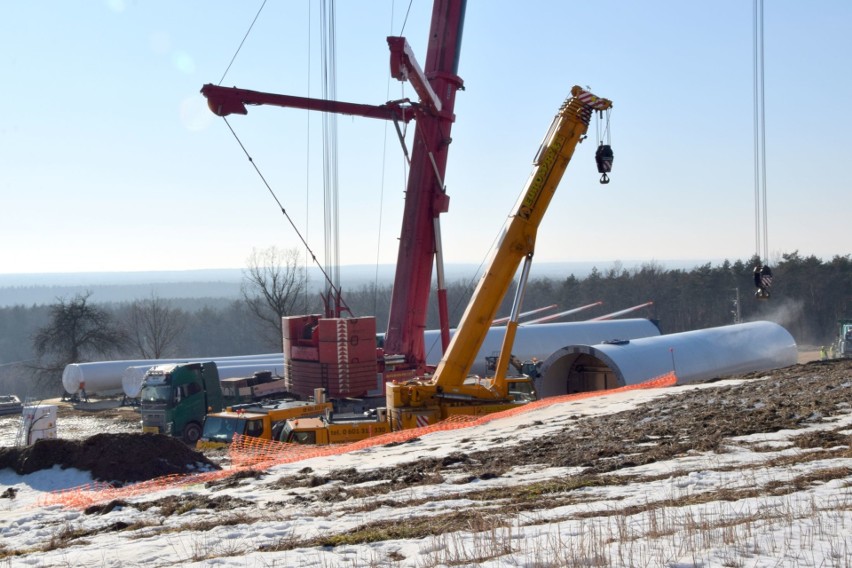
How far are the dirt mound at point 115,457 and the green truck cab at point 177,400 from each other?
8.24 meters

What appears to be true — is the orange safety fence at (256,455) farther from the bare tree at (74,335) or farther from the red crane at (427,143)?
the bare tree at (74,335)

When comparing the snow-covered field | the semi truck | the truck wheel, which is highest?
the snow-covered field

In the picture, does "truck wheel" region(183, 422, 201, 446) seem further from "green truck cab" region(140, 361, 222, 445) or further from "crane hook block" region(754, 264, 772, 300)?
"crane hook block" region(754, 264, 772, 300)

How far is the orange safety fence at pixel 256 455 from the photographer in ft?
47.1

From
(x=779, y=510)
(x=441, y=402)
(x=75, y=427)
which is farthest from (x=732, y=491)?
(x=75, y=427)

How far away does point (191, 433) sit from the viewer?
2683cm

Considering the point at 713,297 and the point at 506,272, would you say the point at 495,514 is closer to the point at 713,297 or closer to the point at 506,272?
the point at 506,272

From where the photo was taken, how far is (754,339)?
118 ft

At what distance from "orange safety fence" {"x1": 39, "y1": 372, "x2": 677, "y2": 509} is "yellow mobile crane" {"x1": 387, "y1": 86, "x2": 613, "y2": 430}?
58cm

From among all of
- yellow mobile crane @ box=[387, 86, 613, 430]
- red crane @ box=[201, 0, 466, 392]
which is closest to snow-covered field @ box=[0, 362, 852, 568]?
yellow mobile crane @ box=[387, 86, 613, 430]

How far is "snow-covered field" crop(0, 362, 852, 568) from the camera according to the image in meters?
7.24

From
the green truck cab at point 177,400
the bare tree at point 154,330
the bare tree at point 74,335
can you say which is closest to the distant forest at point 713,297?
the bare tree at point 154,330

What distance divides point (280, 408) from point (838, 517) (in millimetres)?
17789

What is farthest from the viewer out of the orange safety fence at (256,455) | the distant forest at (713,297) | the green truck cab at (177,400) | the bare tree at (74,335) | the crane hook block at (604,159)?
the distant forest at (713,297)
